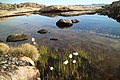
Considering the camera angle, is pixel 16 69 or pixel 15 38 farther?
pixel 15 38

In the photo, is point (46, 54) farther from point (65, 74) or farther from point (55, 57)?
point (65, 74)

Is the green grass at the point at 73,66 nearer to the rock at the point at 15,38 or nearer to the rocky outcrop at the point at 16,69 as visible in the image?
the rocky outcrop at the point at 16,69

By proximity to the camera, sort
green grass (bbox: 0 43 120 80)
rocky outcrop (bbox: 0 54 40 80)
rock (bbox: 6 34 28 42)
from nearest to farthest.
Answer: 1. rocky outcrop (bbox: 0 54 40 80)
2. green grass (bbox: 0 43 120 80)
3. rock (bbox: 6 34 28 42)

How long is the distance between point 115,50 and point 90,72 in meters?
6.06

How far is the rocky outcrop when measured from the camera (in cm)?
1281

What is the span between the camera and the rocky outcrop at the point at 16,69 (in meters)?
12.8

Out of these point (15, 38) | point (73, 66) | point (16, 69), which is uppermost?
point (16, 69)

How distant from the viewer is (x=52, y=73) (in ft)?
48.5

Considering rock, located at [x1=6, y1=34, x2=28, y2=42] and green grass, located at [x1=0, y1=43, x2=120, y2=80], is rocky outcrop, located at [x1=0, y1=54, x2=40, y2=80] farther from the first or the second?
rock, located at [x1=6, y1=34, x2=28, y2=42]

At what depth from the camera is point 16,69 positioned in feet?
44.3

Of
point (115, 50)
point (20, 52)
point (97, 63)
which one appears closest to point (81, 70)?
point (97, 63)

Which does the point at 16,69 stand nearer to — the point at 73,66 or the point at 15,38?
the point at 73,66

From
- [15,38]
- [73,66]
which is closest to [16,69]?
[73,66]

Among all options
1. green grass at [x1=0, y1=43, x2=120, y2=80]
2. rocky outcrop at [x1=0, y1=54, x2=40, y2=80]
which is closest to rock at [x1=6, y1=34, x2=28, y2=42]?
green grass at [x1=0, y1=43, x2=120, y2=80]
